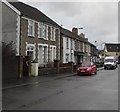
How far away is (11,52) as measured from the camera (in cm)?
2648

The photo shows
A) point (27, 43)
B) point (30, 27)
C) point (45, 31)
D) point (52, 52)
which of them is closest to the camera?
point (27, 43)

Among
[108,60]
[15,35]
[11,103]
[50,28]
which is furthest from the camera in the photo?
[108,60]

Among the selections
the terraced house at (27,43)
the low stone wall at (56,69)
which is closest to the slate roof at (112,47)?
the terraced house at (27,43)

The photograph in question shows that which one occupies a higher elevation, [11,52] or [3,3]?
[3,3]

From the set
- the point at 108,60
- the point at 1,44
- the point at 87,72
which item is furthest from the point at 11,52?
the point at 108,60

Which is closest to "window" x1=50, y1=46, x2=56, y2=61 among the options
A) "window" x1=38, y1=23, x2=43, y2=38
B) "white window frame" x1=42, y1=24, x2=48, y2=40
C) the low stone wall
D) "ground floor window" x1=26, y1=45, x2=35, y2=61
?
the low stone wall

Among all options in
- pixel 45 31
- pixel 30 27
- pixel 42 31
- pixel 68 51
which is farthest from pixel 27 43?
pixel 68 51

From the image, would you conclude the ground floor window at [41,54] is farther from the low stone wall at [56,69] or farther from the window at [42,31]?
the low stone wall at [56,69]

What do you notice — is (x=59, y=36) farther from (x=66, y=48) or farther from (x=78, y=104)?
(x=78, y=104)

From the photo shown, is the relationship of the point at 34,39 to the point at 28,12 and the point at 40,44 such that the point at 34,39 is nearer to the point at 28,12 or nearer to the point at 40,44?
the point at 40,44

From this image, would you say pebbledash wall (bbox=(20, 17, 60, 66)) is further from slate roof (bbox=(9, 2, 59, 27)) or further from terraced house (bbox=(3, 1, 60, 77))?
slate roof (bbox=(9, 2, 59, 27))

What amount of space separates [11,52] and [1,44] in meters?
1.20

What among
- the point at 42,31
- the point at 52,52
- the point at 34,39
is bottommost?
the point at 52,52

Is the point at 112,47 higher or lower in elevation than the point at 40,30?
higher
